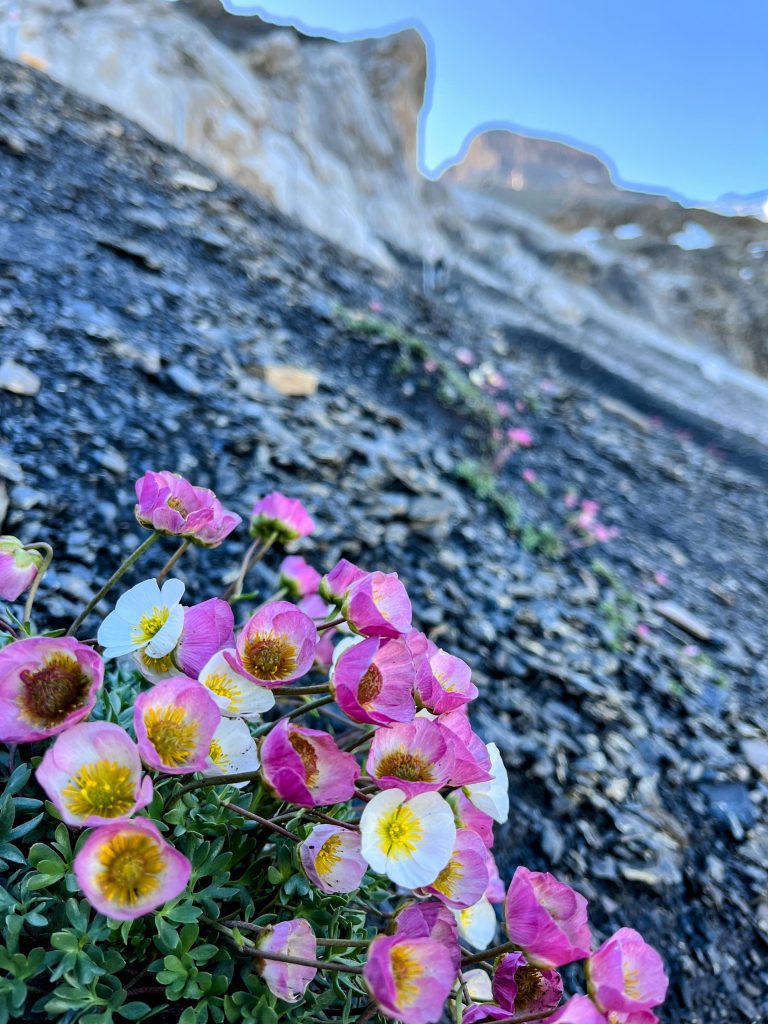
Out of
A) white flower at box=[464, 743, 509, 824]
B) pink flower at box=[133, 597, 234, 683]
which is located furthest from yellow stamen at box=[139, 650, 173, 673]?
white flower at box=[464, 743, 509, 824]

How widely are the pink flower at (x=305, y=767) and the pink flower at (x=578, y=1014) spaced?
0.38m

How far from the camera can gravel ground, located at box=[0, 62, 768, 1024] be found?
2057 mm

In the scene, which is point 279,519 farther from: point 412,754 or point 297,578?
point 412,754

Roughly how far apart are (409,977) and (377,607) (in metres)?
0.53

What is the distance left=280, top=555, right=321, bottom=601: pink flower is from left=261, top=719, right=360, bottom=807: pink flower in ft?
2.41

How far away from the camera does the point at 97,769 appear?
85 centimetres

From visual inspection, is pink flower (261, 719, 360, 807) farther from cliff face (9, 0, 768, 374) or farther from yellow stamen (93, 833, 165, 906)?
cliff face (9, 0, 768, 374)

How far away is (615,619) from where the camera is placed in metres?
3.34

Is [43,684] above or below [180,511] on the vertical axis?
below

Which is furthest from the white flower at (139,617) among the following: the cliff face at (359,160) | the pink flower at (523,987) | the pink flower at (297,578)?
the cliff face at (359,160)

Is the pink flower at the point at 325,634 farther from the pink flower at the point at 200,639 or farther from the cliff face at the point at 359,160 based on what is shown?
the cliff face at the point at 359,160

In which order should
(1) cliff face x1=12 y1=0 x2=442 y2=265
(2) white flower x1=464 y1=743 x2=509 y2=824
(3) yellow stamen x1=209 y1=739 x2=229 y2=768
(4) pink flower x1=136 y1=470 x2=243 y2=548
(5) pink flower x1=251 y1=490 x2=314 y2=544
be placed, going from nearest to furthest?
(3) yellow stamen x1=209 y1=739 x2=229 y2=768 < (2) white flower x1=464 y1=743 x2=509 y2=824 < (4) pink flower x1=136 y1=470 x2=243 y2=548 < (5) pink flower x1=251 y1=490 x2=314 y2=544 < (1) cliff face x1=12 y1=0 x2=442 y2=265

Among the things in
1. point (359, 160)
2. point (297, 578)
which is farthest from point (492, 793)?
point (359, 160)

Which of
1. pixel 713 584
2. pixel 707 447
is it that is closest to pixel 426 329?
pixel 713 584
